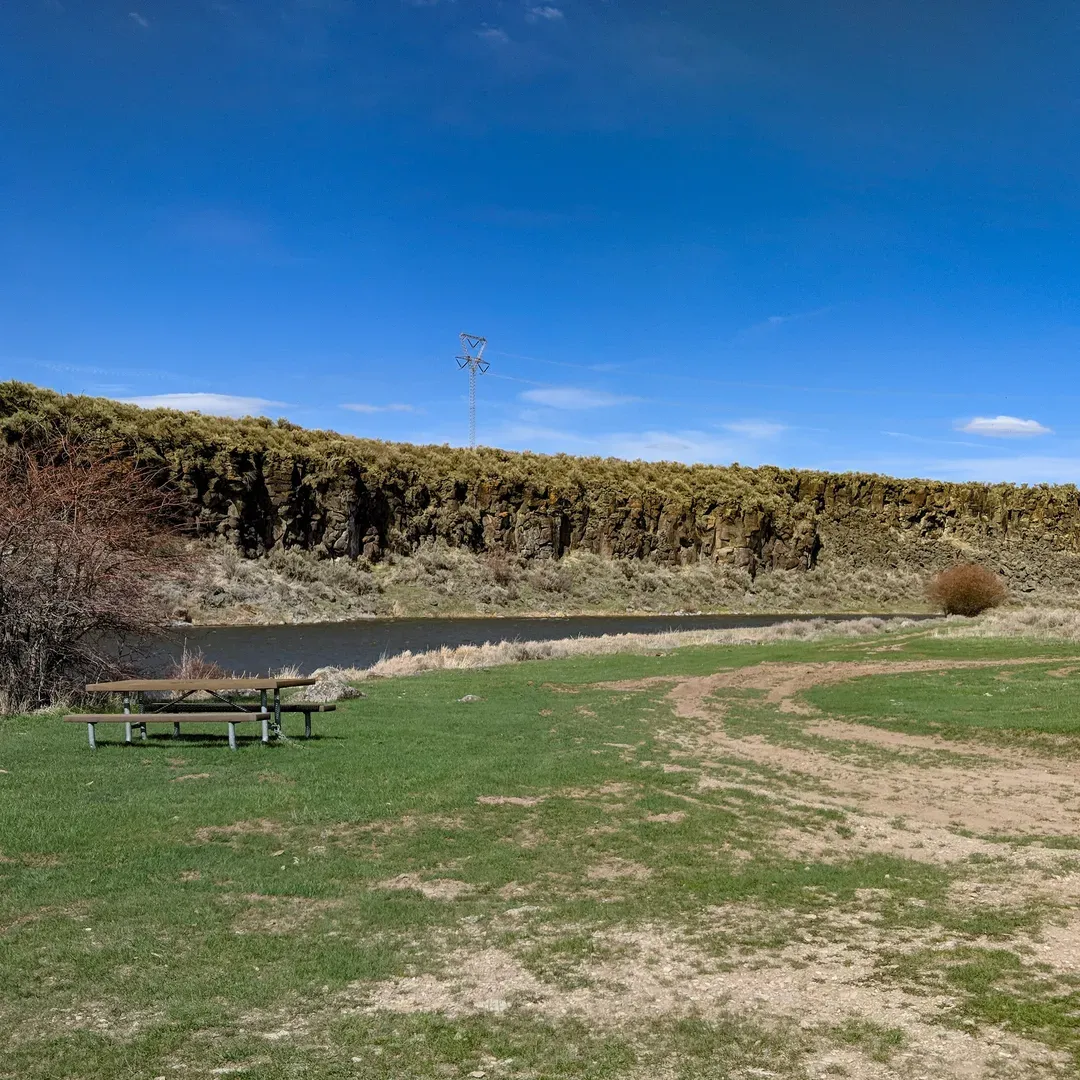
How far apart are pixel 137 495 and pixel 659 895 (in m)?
17.4

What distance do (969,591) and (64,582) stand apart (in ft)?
164

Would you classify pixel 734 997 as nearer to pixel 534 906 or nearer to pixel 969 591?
pixel 534 906

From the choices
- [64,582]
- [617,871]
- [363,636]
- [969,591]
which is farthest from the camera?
[969,591]

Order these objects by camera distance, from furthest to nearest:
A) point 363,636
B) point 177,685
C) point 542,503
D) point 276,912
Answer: point 542,503
point 363,636
point 177,685
point 276,912

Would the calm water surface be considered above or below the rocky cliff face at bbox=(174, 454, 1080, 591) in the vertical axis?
below

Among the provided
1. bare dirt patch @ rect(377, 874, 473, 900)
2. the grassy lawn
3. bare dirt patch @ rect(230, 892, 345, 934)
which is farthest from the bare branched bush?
bare dirt patch @ rect(377, 874, 473, 900)

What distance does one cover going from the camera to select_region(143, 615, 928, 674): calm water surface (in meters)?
38.5

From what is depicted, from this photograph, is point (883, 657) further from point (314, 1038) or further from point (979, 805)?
point (314, 1038)

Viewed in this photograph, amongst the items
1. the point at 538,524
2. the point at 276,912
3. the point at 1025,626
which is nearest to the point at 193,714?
the point at 276,912

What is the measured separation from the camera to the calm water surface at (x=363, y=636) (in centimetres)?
3853

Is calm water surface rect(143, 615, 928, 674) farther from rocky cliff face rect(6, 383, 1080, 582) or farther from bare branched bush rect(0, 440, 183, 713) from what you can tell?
bare branched bush rect(0, 440, 183, 713)

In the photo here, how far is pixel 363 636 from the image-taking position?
1991 inches

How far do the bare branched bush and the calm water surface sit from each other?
10.4m

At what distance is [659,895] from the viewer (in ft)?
27.2
